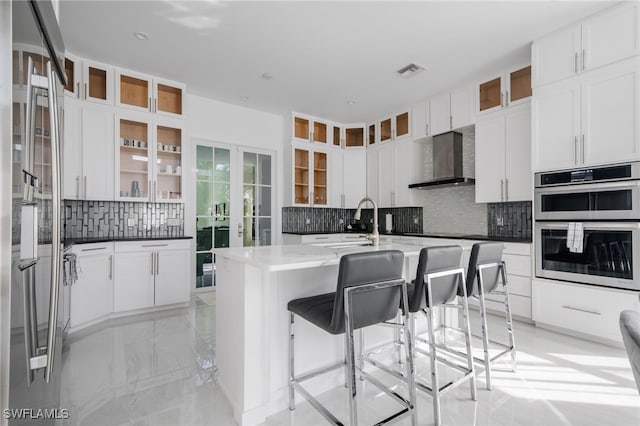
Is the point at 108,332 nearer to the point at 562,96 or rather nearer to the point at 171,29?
the point at 171,29

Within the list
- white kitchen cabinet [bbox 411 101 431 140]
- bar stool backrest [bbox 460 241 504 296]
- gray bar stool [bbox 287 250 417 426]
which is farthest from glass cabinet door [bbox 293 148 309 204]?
gray bar stool [bbox 287 250 417 426]

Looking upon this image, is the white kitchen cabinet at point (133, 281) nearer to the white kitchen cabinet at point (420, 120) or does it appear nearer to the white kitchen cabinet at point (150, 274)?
the white kitchen cabinet at point (150, 274)

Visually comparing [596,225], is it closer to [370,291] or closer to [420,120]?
[370,291]

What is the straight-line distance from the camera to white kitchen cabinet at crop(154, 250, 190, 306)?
3725mm

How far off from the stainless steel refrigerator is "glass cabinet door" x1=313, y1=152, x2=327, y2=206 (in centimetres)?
440

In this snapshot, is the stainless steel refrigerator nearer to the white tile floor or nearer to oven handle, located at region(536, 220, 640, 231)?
the white tile floor

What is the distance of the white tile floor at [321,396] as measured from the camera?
177 centimetres

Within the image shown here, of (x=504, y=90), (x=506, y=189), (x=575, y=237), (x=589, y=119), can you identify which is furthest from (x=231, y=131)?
(x=575, y=237)

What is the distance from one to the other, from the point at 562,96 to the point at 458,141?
1.55 m

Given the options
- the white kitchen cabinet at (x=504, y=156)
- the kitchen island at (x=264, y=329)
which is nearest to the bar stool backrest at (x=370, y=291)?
the kitchen island at (x=264, y=329)

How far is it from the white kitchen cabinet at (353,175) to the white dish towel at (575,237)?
11.1 feet

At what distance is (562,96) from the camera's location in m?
3.01

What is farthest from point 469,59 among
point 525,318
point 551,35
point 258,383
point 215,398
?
point 215,398
